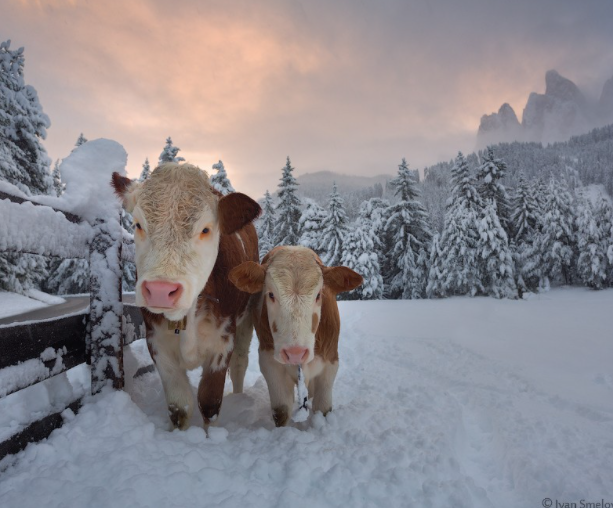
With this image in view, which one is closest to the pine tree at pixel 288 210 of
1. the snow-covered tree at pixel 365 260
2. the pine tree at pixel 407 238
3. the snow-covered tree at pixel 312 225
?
the snow-covered tree at pixel 312 225

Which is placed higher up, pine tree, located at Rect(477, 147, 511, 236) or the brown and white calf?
pine tree, located at Rect(477, 147, 511, 236)

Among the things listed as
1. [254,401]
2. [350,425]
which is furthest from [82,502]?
[254,401]

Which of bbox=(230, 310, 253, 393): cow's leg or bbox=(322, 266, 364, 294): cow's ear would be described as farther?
bbox=(230, 310, 253, 393): cow's leg

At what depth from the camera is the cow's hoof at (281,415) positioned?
11.6 ft

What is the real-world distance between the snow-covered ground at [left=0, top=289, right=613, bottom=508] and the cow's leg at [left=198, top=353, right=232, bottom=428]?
1.06 ft

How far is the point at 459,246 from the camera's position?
25.5 metres

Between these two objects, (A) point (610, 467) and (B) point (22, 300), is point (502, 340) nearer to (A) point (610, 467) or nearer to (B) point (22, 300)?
(A) point (610, 467)

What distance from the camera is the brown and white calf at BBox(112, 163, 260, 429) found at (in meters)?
2.32

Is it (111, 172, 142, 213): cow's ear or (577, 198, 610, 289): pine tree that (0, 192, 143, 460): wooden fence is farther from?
(577, 198, 610, 289): pine tree

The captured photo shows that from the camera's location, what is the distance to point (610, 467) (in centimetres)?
294

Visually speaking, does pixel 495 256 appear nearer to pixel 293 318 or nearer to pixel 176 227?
pixel 293 318

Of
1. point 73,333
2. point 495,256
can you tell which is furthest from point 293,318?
point 495,256

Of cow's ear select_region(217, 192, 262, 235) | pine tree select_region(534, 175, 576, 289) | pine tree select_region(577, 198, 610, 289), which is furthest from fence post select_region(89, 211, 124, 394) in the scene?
pine tree select_region(577, 198, 610, 289)

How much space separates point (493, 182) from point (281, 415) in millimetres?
30671
